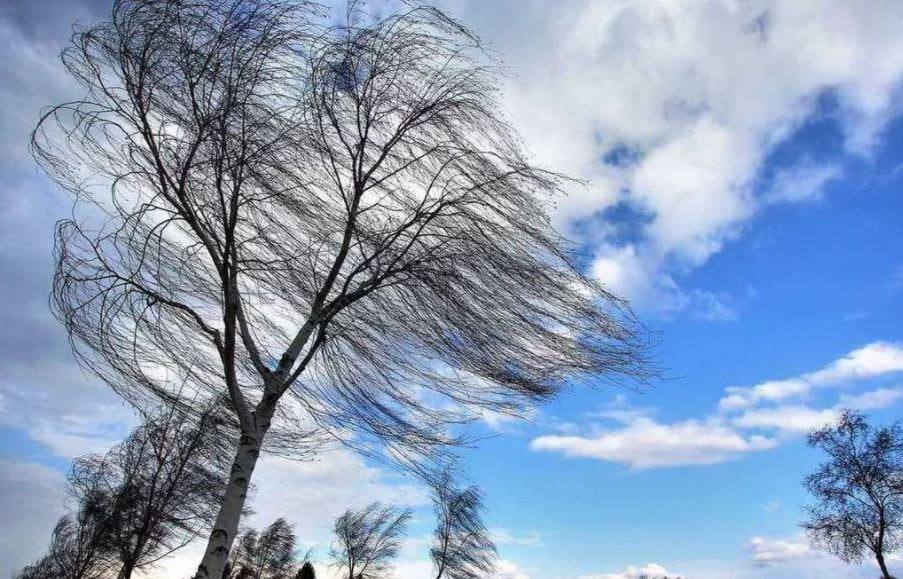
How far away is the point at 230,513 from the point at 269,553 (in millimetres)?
43553

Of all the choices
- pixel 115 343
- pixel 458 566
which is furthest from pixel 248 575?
pixel 115 343

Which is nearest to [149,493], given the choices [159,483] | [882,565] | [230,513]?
[159,483]

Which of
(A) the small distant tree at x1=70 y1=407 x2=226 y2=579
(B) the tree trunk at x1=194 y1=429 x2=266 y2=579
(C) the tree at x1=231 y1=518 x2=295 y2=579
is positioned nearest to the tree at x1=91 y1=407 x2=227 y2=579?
(A) the small distant tree at x1=70 y1=407 x2=226 y2=579

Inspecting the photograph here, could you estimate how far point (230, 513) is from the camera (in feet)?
17.3

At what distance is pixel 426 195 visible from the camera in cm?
609

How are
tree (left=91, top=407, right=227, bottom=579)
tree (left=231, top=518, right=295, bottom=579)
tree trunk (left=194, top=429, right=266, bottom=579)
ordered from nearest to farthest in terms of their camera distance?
tree trunk (left=194, top=429, right=266, bottom=579) < tree (left=91, top=407, right=227, bottom=579) < tree (left=231, top=518, right=295, bottom=579)

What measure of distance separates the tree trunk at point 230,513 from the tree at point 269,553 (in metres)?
39.5

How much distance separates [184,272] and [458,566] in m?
33.9

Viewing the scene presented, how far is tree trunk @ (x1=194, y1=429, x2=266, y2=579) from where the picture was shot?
200 inches

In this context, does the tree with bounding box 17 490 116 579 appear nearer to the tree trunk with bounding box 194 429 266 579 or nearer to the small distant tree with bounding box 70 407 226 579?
the small distant tree with bounding box 70 407 226 579

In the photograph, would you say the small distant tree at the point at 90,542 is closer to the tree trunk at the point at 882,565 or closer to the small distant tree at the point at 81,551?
Answer: the small distant tree at the point at 81,551

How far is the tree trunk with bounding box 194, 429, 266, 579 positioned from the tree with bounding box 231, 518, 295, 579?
39455 mm

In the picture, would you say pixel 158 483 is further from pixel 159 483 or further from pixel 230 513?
pixel 230 513

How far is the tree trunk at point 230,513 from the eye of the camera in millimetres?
5078
